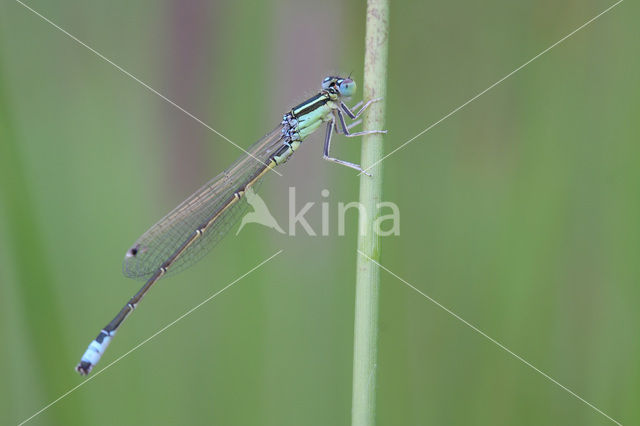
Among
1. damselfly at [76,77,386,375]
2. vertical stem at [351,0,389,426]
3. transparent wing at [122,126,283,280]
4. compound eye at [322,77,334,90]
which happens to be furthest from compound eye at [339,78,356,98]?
vertical stem at [351,0,389,426]

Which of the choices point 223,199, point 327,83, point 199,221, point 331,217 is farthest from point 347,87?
point 199,221

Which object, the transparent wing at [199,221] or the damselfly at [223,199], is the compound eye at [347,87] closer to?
the damselfly at [223,199]

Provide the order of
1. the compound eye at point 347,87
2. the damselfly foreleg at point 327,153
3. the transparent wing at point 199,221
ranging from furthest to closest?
the compound eye at point 347,87 < the transparent wing at point 199,221 < the damselfly foreleg at point 327,153

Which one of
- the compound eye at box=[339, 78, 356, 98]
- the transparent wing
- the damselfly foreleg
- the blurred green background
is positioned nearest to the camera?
the blurred green background

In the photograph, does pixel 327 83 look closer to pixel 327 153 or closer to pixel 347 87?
pixel 347 87

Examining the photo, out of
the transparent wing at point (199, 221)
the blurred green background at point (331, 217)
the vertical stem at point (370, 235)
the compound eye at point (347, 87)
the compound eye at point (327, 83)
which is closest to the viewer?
the vertical stem at point (370, 235)
